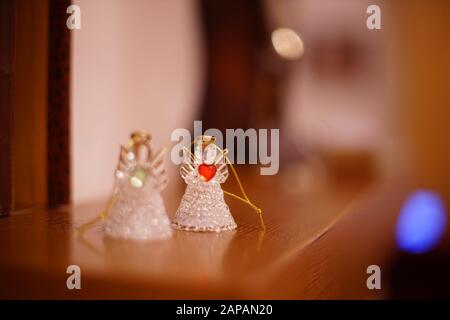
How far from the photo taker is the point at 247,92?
205cm

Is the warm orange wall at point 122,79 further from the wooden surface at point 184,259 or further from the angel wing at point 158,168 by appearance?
the angel wing at point 158,168

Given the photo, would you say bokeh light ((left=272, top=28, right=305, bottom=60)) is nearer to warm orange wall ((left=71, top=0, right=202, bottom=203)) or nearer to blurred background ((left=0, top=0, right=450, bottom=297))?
blurred background ((left=0, top=0, right=450, bottom=297))

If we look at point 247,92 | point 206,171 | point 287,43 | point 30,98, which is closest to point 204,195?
point 206,171

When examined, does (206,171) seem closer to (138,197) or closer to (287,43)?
(138,197)

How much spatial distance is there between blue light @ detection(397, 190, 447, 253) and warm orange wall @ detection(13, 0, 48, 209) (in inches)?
68.3

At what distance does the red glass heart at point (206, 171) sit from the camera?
28.8 inches

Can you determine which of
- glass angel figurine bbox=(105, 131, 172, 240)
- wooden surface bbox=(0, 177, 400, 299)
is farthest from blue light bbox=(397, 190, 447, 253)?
glass angel figurine bbox=(105, 131, 172, 240)

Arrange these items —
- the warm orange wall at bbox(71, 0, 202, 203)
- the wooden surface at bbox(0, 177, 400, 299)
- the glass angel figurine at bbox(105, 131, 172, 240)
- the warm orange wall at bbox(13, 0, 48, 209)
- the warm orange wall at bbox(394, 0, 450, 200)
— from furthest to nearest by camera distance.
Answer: the warm orange wall at bbox(394, 0, 450, 200), the warm orange wall at bbox(71, 0, 202, 203), the warm orange wall at bbox(13, 0, 48, 209), the glass angel figurine at bbox(105, 131, 172, 240), the wooden surface at bbox(0, 177, 400, 299)

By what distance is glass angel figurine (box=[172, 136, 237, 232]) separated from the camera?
0.72 meters

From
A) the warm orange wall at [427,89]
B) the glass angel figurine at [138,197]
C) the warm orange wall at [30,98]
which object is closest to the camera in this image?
the glass angel figurine at [138,197]

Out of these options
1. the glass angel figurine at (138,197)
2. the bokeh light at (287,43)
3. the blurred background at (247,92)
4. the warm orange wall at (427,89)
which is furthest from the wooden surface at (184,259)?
the warm orange wall at (427,89)

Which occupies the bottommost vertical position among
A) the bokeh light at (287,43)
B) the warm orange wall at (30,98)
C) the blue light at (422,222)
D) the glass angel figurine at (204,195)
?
the blue light at (422,222)
